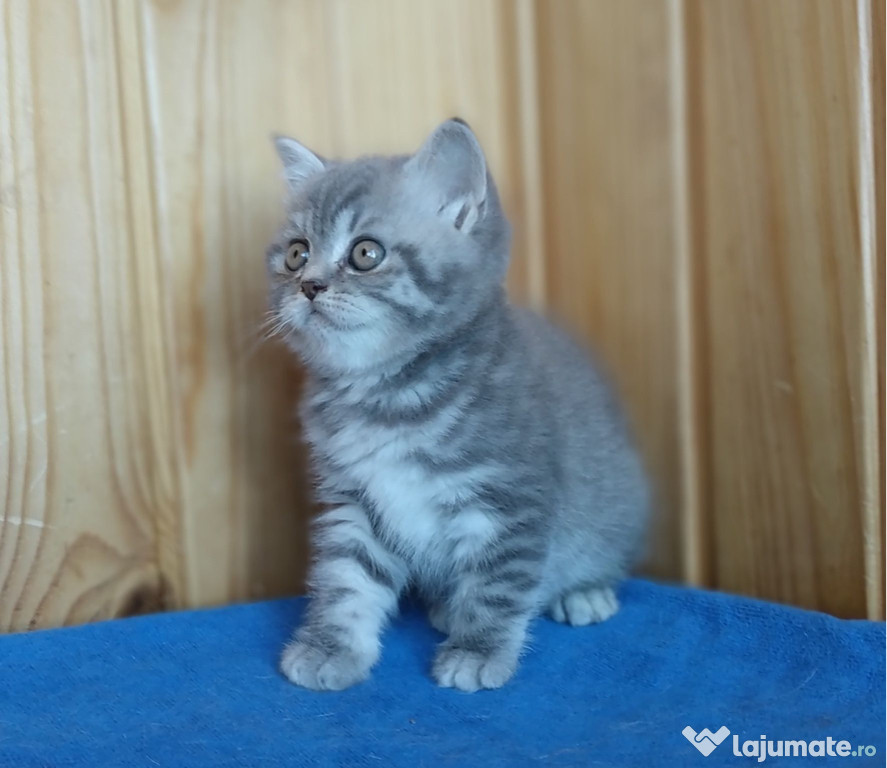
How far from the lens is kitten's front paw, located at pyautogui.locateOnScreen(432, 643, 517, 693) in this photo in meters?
1.17

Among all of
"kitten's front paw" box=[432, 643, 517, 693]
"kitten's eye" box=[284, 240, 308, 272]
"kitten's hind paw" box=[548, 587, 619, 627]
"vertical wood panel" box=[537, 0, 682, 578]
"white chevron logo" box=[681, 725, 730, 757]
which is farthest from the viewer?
"vertical wood panel" box=[537, 0, 682, 578]

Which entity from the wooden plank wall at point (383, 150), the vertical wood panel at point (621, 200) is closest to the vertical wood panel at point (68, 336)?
the wooden plank wall at point (383, 150)

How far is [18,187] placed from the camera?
129 centimetres

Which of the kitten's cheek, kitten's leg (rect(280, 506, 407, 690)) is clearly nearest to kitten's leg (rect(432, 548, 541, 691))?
kitten's leg (rect(280, 506, 407, 690))

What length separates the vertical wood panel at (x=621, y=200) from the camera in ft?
5.20

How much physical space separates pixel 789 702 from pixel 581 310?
0.88 meters

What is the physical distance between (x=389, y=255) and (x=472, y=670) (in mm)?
573

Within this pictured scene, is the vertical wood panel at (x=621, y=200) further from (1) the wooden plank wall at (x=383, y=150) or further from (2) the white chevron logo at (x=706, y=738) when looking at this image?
(2) the white chevron logo at (x=706, y=738)

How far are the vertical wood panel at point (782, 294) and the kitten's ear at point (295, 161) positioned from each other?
0.66 m

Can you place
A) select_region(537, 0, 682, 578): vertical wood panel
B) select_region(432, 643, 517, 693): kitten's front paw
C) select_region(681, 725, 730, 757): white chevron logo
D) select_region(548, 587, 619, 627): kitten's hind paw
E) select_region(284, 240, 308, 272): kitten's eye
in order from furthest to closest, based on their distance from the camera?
select_region(537, 0, 682, 578): vertical wood panel < select_region(548, 587, 619, 627): kitten's hind paw < select_region(284, 240, 308, 272): kitten's eye < select_region(432, 643, 517, 693): kitten's front paw < select_region(681, 725, 730, 757): white chevron logo

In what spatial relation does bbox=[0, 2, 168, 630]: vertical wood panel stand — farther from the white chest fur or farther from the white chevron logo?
the white chevron logo

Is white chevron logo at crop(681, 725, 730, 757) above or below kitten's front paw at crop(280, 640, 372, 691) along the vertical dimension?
below

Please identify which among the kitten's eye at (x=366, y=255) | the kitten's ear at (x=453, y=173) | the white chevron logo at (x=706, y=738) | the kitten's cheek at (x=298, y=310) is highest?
the kitten's ear at (x=453, y=173)

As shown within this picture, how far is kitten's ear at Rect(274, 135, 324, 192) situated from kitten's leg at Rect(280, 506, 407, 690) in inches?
20.9
